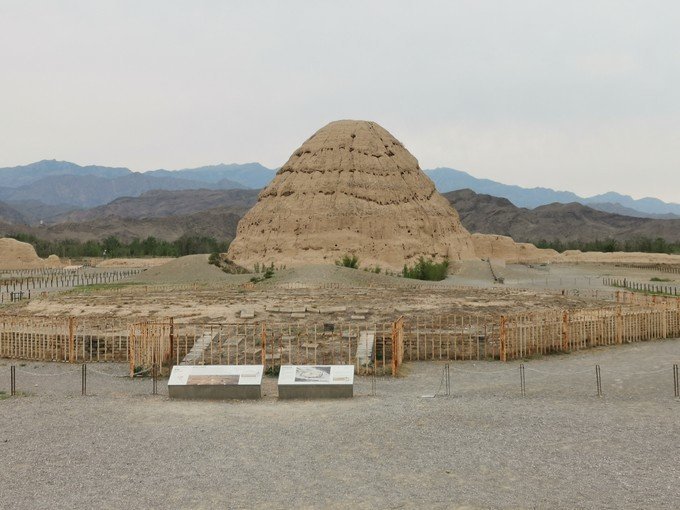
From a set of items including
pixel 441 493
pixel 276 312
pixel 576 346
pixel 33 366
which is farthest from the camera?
pixel 276 312

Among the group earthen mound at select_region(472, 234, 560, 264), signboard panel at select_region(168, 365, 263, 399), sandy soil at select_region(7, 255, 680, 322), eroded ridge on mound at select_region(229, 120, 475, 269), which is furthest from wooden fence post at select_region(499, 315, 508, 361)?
earthen mound at select_region(472, 234, 560, 264)

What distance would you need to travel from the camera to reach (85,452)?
9703mm

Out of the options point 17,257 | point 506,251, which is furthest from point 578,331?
point 17,257

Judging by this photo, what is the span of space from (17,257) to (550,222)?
142m

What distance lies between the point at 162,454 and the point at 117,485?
49.1 inches

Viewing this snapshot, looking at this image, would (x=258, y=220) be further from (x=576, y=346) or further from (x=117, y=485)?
(x=117, y=485)

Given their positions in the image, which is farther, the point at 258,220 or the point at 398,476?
the point at 258,220

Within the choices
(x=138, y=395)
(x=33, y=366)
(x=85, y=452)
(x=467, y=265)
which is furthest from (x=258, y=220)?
(x=85, y=452)

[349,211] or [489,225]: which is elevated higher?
[489,225]

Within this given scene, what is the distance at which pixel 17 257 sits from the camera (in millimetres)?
72750

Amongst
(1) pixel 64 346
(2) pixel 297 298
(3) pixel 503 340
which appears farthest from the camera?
(2) pixel 297 298

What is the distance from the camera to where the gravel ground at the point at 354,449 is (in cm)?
801

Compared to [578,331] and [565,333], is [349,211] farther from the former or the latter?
[565,333]

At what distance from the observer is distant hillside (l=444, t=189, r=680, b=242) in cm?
15962
